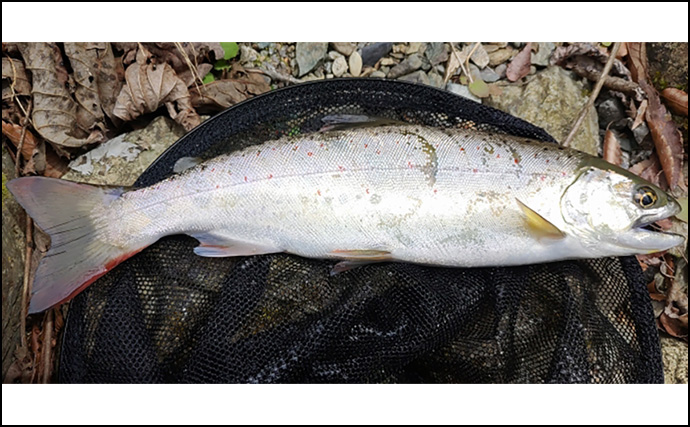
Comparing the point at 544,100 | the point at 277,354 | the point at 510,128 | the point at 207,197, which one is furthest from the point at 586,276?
the point at 207,197

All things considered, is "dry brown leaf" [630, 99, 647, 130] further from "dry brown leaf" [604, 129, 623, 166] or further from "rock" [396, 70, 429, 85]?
"rock" [396, 70, 429, 85]

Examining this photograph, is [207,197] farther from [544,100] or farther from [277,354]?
[544,100]

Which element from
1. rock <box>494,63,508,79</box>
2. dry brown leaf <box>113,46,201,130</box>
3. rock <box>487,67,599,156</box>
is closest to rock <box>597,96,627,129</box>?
rock <box>487,67,599,156</box>

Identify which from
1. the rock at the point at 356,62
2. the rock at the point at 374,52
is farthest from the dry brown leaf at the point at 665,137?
the rock at the point at 356,62

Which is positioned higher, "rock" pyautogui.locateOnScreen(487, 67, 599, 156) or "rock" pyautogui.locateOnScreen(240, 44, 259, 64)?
"rock" pyautogui.locateOnScreen(240, 44, 259, 64)

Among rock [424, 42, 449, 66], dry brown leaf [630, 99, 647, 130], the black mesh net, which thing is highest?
rock [424, 42, 449, 66]

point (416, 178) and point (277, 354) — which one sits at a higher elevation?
point (416, 178)
